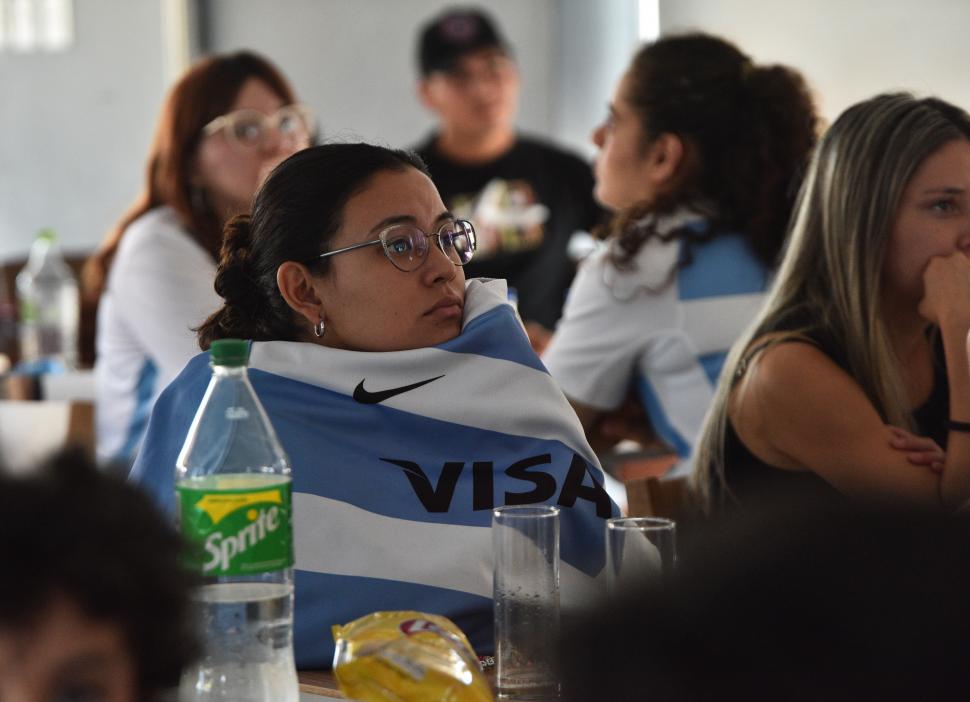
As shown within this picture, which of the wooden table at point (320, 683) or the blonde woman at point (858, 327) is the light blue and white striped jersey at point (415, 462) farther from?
the blonde woman at point (858, 327)

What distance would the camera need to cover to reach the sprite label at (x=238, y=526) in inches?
38.5

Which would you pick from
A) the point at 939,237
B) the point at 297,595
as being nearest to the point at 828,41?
the point at 939,237

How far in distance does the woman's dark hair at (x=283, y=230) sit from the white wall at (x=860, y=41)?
205cm

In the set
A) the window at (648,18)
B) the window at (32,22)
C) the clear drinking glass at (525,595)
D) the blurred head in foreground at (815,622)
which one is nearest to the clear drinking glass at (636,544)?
the clear drinking glass at (525,595)

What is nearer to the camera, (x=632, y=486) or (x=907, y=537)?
(x=907, y=537)

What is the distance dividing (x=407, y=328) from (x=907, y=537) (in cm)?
122

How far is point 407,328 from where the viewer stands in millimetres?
1542

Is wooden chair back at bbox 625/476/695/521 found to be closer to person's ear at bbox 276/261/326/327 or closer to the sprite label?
person's ear at bbox 276/261/326/327

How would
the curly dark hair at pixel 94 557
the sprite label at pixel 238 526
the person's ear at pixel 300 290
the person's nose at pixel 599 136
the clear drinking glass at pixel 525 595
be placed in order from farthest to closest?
1. the person's nose at pixel 599 136
2. the person's ear at pixel 300 290
3. the clear drinking glass at pixel 525 595
4. the sprite label at pixel 238 526
5. the curly dark hair at pixel 94 557

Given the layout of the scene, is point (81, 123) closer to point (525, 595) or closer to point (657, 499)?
point (657, 499)

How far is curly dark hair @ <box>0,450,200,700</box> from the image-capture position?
54 cm

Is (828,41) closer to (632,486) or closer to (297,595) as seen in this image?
(632,486)

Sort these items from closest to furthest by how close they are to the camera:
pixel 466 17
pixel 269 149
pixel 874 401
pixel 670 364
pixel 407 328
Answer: pixel 407 328, pixel 874 401, pixel 670 364, pixel 269 149, pixel 466 17

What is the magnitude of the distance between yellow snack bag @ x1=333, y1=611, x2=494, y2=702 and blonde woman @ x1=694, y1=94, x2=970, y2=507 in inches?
35.3
